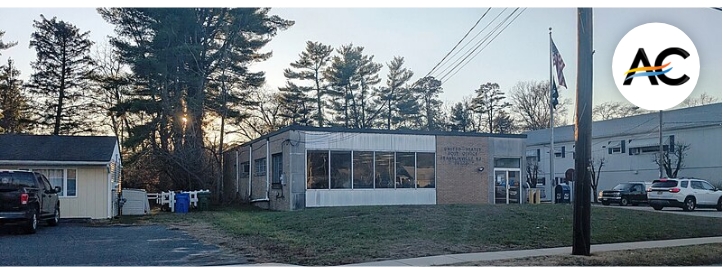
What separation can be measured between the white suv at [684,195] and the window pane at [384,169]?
12.9 meters

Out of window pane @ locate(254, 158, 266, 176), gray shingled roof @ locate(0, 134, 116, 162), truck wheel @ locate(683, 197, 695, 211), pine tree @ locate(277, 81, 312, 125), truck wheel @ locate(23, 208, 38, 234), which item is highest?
pine tree @ locate(277, 81, 312, 125)

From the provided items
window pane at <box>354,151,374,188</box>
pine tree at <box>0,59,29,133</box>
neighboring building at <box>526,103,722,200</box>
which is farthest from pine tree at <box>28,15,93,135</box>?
neighboring building at <box>526,103,722,200</box>

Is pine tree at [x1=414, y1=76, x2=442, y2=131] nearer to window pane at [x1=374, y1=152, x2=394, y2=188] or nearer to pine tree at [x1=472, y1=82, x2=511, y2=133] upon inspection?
pine tree at [x1=472, y1=82, x2=511, y2=133]

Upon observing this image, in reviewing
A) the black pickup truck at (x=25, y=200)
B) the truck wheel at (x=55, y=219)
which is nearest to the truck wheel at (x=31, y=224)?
the black pickup truck at (x=25, y=200)

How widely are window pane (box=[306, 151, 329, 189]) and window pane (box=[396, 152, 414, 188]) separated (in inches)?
A: 137

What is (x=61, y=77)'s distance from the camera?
1624 inches

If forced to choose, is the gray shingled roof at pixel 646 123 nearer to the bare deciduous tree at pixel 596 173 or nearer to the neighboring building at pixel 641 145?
the neighboring building at pixel 641 145

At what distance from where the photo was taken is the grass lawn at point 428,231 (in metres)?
13.9

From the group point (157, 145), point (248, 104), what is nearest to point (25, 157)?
point (157, 145)

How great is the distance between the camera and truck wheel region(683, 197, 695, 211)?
1230 inches

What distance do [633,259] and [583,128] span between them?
2.64 m

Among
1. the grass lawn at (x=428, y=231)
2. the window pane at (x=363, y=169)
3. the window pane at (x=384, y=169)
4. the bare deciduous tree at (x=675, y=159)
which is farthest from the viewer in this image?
the bare deciduous tree at (x=675, y=159)

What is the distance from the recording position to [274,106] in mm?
47969

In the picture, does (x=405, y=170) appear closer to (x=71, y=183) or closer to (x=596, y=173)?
(x=71, y=183)
